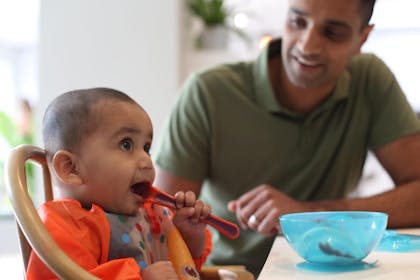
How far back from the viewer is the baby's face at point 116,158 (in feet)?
3.24

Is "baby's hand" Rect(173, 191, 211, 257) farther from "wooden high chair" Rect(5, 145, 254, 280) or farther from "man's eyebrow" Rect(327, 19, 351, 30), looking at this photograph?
"man's eyebrow" Rect(327, 19, 351, 30)

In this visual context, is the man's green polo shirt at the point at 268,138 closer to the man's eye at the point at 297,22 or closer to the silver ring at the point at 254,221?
the man's eye at the point at 297,22

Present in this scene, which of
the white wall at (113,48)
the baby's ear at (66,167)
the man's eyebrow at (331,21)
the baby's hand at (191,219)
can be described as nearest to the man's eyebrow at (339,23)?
the man's eyebrow at (331,21)

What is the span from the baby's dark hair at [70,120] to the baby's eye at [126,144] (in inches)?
2.2

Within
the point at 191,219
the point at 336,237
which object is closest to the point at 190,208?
the point at 191,219

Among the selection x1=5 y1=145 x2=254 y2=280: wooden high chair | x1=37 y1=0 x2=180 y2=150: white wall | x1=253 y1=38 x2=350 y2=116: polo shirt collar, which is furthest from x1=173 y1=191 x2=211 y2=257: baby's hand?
x1=37 y1=0 x2=180 y2=150: white wall

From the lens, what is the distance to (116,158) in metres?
0.99

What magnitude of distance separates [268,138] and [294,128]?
0.08m

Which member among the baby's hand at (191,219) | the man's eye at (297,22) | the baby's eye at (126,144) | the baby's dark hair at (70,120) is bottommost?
the baby's hand at (191,219)

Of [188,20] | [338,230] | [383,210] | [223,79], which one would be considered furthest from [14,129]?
[338,230]

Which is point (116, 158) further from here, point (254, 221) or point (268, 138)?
point (268, 138)

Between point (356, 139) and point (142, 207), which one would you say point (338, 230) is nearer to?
point (142, 207)

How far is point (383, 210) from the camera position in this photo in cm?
149

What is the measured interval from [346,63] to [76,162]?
956 millimetres
